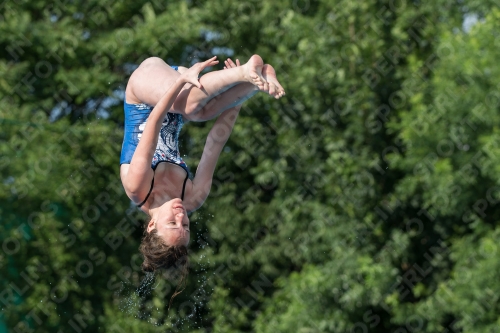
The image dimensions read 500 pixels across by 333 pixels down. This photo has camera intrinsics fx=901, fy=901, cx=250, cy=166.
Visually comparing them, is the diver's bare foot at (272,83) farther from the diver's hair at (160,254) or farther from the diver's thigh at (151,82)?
the diver's hair at (160,254)

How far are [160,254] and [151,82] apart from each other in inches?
40.2

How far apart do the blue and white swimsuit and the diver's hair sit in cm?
41

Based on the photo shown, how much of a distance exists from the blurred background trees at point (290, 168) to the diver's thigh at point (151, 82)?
4.89 m

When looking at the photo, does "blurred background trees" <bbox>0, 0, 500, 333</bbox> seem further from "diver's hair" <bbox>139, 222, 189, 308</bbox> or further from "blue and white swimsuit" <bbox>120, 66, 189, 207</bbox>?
"diver's hair" <bbox>139, 222, 189, 308</bbox>

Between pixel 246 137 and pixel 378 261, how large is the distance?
2.37 m

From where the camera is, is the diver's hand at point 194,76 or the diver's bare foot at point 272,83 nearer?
the diver's bare foot at point 272,83

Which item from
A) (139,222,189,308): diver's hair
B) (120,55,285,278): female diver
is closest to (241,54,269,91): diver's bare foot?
(120,55,285,278): female diver

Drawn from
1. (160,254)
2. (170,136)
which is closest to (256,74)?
(170,136)

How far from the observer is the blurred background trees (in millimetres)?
10680

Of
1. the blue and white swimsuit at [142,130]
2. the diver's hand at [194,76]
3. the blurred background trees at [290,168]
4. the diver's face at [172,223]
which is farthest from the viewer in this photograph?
the blurred background trees at [290,168]

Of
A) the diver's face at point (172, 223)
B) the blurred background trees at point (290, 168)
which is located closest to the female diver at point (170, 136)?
the diver's face at point (172, 223)

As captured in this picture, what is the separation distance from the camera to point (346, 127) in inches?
474

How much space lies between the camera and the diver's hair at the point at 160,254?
5.11m

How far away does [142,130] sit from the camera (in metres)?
5.45
